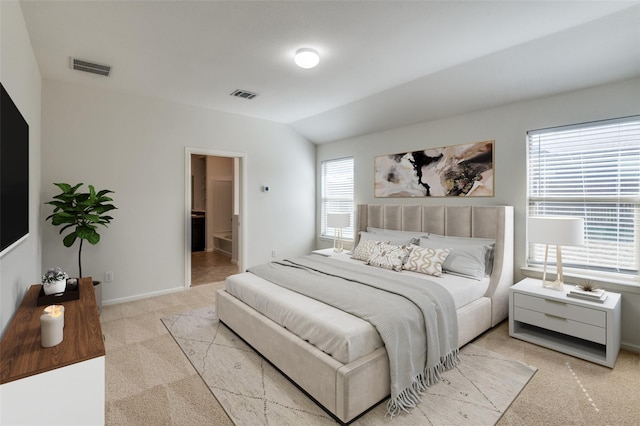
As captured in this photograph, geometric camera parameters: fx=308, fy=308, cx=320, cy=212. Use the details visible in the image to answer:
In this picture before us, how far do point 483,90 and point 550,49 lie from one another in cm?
76

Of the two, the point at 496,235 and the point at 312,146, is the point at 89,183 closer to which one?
the point at 312,146

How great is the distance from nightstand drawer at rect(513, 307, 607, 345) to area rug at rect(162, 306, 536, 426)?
53 cm

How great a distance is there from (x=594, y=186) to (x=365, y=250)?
7.89 feet

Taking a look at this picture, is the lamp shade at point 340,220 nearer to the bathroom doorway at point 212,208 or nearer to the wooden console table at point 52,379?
the bathroom doorway at point 212,208

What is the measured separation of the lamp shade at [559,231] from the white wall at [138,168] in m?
3.92

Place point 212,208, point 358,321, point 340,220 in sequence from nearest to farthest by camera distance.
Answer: point 358,321, point 340,220, point 212,208

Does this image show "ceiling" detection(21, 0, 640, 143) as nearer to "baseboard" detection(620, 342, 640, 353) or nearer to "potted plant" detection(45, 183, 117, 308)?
"potted plant" detection(45, 183, 117, 308)

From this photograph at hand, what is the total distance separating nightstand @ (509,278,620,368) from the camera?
2.51m

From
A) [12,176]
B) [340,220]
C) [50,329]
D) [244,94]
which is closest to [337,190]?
[340,220]

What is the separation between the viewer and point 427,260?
10.8 feet

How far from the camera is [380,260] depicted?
11.8 ft

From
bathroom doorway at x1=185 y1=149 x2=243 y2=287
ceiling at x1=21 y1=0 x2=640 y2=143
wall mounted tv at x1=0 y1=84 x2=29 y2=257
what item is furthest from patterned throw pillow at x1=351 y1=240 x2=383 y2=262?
bathroom doorway at x1=185 y1=149 x2=243 y2=287

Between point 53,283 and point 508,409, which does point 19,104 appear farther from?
point 508,409

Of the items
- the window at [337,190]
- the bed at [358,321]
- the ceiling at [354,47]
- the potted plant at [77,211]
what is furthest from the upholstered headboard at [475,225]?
the potted plant at [77,211]
